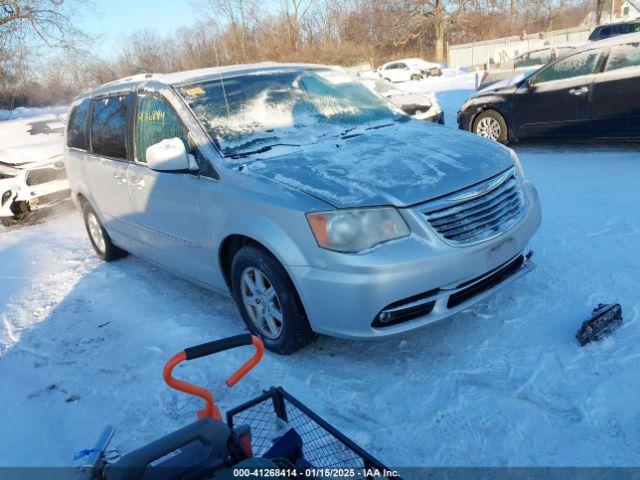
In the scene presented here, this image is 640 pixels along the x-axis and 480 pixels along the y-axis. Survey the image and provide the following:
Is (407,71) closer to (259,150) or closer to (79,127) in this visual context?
(79,127)

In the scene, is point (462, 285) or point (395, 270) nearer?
point (395, 270)

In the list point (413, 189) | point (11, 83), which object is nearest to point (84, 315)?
point (413, 189)

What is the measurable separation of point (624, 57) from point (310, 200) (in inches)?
239

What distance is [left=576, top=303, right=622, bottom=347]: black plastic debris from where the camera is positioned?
2.90 m

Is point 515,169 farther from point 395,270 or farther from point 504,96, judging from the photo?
point 504,96

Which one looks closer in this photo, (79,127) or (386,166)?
(386,166)

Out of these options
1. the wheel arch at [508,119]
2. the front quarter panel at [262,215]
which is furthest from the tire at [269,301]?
the wheel arch at [508,119]

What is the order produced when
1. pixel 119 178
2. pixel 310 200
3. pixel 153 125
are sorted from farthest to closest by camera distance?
pixel 119 178
pixel 153 125
pixel 310 200

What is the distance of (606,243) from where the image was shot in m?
4.16

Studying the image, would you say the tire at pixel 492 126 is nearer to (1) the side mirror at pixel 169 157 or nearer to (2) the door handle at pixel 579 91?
(2) the door handle at pixel 579 91

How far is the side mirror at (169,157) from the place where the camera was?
3.36 m

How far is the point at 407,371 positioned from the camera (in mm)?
2963

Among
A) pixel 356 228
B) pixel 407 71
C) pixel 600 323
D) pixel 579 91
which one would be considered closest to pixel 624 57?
pixel 579 91

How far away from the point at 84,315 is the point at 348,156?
8.72 feet
